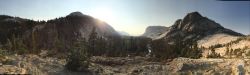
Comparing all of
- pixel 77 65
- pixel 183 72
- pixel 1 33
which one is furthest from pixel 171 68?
pixel 1 33

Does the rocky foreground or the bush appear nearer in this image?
the rocky foreground

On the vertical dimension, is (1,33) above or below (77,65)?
above

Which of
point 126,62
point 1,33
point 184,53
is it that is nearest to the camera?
point 126,62

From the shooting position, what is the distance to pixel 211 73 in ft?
147

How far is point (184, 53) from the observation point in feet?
236

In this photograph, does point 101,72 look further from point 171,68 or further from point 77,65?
point 171,68

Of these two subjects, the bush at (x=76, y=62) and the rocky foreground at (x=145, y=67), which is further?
the bush at (x=76, y=62)

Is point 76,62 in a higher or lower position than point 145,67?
higher

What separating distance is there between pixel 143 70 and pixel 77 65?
10.1 metres

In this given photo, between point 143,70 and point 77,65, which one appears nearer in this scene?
point 77,65

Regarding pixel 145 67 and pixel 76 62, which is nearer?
pixel 76 62

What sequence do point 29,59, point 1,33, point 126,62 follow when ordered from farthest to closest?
point 1,33 → point 126,62 → point 29,59

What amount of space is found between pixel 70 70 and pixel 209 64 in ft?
61.4

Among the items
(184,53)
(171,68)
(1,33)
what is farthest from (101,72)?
(1,33)
